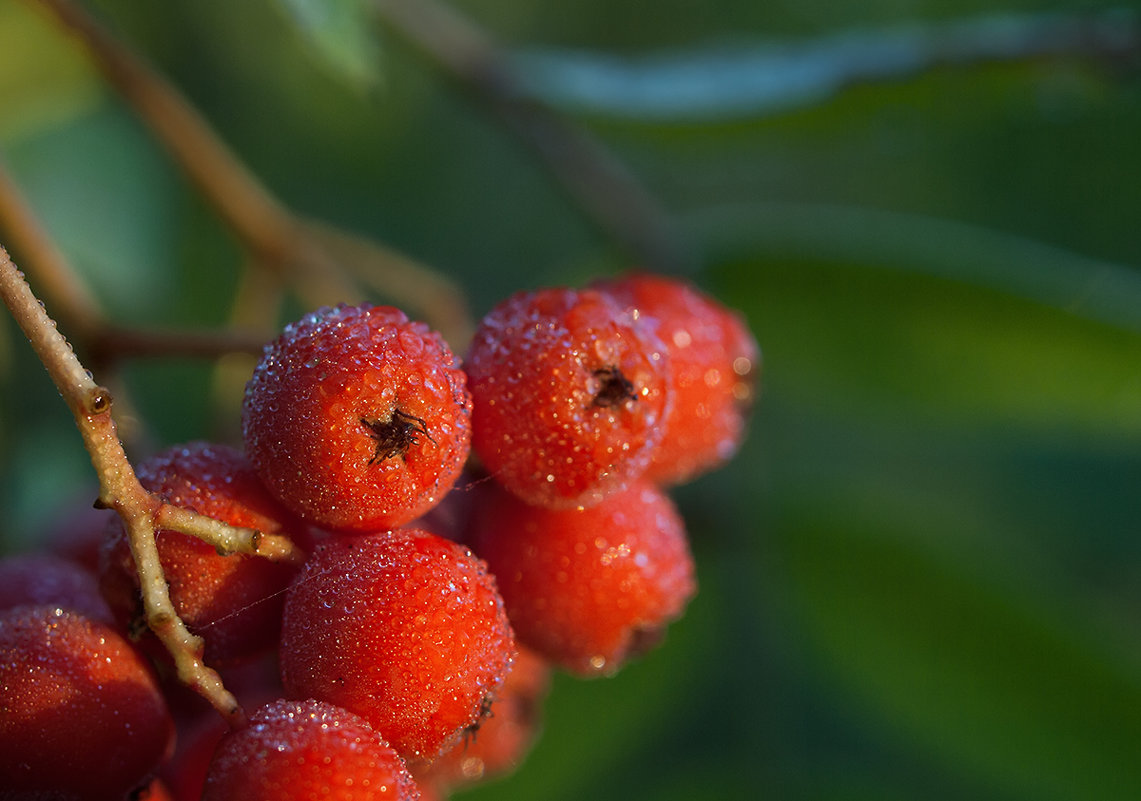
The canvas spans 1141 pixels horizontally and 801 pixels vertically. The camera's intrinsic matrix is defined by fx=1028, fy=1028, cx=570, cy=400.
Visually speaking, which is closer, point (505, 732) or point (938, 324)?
point (505, 732)

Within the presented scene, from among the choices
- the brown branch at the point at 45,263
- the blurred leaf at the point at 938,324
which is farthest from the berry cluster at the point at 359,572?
the blurred leaf at the point at 938,324

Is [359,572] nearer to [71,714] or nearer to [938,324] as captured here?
[71,714]

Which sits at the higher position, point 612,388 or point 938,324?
point 938,324

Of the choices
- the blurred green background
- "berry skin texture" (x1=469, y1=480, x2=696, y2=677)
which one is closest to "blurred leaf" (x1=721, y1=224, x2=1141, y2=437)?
the blurred green background

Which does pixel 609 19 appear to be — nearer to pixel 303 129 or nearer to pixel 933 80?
pixel 303 129

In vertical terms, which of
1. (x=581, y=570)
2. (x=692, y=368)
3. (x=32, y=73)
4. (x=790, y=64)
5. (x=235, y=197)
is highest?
(x=790, y=64)

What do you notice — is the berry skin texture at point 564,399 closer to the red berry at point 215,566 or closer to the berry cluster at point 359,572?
the berry cluster at point 359,572

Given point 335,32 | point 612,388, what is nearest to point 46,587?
point 612,388
